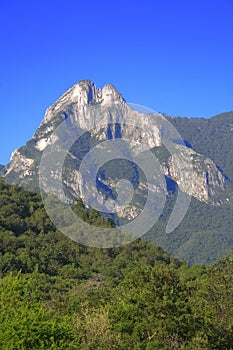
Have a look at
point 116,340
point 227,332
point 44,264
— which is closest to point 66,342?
point 116,340

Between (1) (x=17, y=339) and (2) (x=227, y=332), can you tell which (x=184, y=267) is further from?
→ (1) (x=17, y=339)

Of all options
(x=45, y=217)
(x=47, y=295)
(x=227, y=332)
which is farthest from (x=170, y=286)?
(x=45, y=217)

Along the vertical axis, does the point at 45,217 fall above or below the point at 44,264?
above

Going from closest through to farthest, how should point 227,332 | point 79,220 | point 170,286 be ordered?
point 170,286 → point 227,332 → point 79,220

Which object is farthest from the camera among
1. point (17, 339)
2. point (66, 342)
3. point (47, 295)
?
point (47, 295)

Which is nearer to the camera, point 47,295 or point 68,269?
point 47,295

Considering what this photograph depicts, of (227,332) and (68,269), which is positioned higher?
(68,269)

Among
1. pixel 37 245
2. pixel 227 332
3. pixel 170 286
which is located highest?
pixel 37 245

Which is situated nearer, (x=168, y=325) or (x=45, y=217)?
(x=168, y=325)

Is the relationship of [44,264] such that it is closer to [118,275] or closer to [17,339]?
[118,275]
